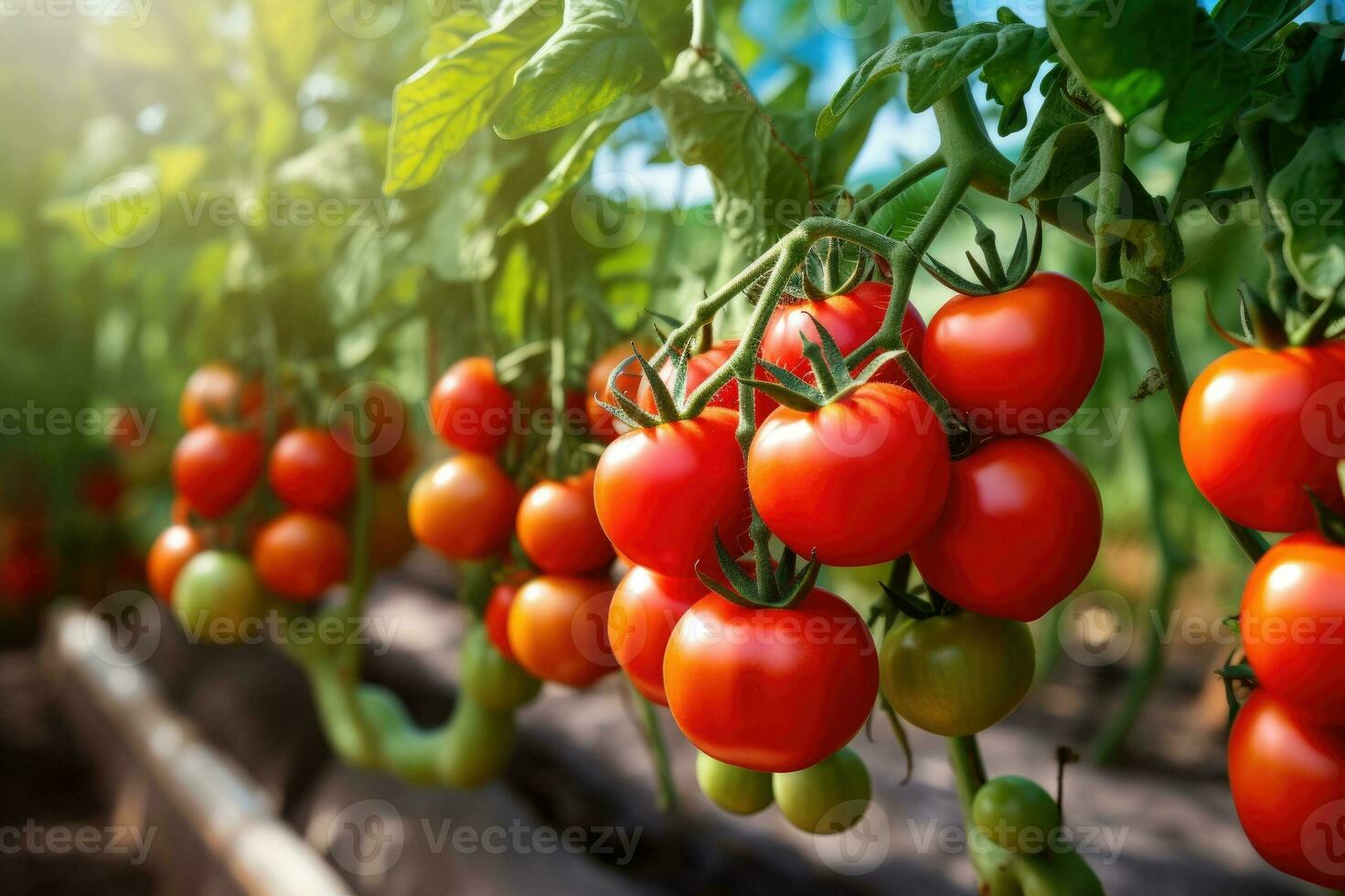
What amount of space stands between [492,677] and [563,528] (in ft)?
0.67

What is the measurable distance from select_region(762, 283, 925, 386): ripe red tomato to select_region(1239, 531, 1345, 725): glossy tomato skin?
110mm

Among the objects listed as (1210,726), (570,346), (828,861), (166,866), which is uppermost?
(570,346)

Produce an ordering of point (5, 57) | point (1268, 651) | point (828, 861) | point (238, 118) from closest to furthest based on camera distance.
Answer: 1. point (1268, 651)
2. point (828, 861)
3. point (238, 118)
4. point (5, 57)

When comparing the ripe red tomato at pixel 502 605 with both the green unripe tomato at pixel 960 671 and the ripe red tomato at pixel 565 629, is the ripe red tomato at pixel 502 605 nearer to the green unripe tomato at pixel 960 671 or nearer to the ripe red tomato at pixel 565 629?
the ripe red tomato at pixel 565 629

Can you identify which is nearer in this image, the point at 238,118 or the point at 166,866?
the point at 238,118

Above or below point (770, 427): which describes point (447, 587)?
below

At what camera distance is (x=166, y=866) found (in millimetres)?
1231

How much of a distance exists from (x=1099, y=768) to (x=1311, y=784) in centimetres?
105

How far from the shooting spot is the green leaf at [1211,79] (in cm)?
26

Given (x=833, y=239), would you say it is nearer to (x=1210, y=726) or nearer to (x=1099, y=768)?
(x=1099, y=768)

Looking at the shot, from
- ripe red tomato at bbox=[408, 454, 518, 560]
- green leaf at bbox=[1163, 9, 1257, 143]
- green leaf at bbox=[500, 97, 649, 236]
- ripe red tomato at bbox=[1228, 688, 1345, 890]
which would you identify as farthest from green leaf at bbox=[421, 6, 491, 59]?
ripe red tomato at bbox=[1228, 688, 1345, 890]

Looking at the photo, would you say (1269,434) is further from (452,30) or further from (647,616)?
(452,30)

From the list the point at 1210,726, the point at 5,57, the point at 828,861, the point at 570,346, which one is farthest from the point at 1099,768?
the point at 5,57

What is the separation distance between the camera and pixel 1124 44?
0.25 meters
